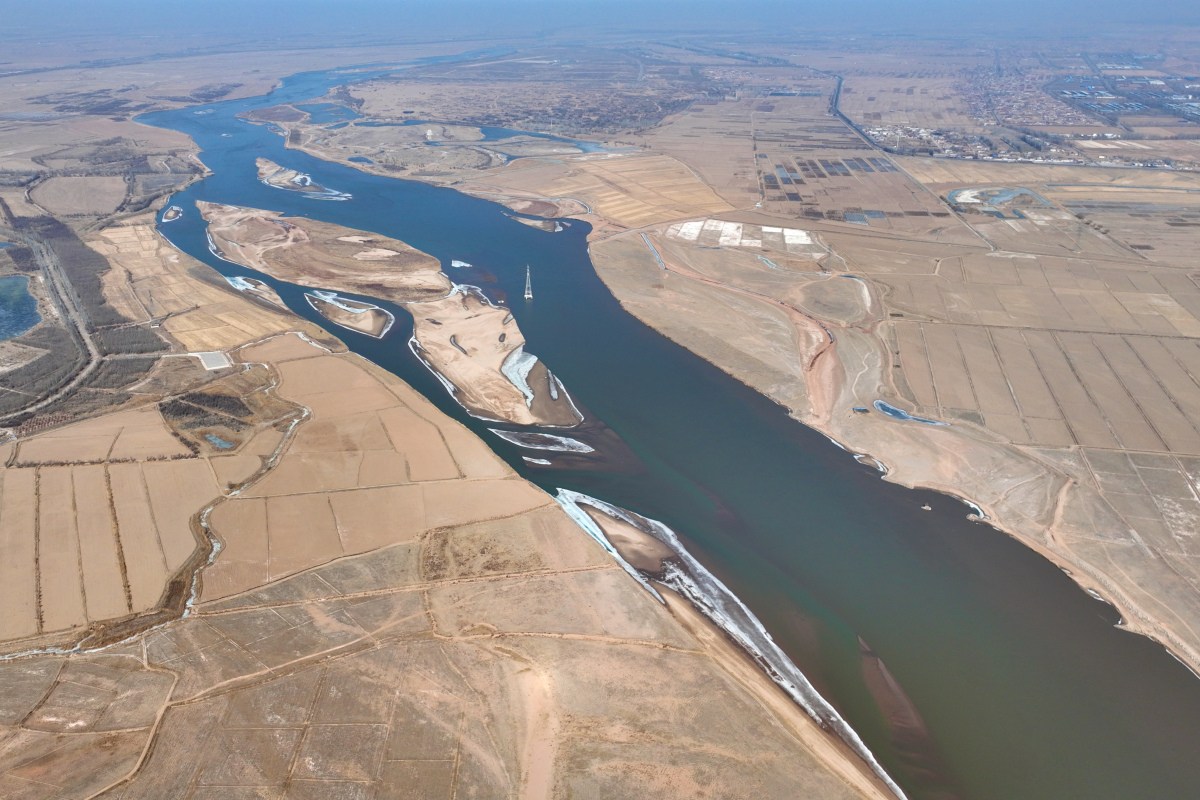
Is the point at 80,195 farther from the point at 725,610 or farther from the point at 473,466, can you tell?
the point at 725,610

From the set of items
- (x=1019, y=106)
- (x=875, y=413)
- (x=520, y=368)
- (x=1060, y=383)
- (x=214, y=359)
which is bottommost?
(x=875, y=413)

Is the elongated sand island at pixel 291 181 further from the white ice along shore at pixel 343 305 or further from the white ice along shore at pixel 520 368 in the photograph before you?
the white ice along shore at pixel 520 368

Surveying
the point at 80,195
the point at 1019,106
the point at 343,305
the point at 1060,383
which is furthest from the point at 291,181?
the point at 1019,106

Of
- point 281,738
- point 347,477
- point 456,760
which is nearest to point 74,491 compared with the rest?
point 347,477

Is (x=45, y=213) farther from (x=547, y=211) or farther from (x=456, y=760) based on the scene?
(x=456, y=760)

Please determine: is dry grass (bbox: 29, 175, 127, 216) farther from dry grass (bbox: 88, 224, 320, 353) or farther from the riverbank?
the riverbank

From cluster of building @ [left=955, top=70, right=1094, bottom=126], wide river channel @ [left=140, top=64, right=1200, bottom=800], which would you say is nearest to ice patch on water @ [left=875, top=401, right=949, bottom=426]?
wide river channel @ [left=140, top=64, right=1200, bottom=800]
